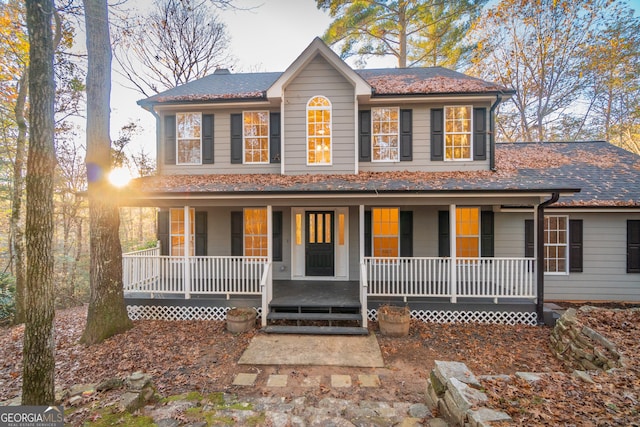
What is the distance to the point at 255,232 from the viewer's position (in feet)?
28.1

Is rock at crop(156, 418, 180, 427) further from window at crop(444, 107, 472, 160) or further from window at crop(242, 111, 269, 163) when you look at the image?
window at crop(444, 107, 472, 160)

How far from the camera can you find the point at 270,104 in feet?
27.2

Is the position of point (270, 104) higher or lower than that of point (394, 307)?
higher

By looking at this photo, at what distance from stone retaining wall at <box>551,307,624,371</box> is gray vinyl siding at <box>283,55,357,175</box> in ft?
19.0

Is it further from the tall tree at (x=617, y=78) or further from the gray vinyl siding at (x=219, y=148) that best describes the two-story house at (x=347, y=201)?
the tall tree at (x=617, y=78)

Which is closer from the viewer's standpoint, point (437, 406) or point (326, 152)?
point (437, 406)

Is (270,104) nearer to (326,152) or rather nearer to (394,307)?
(326,152)

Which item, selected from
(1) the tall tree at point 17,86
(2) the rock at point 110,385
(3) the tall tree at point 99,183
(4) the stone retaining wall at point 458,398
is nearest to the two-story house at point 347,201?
(3) the tall tree at point 99,183

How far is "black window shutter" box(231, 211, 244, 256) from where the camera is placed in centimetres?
847

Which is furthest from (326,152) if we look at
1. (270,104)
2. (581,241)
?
(581,241)

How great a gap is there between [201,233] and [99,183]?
3203 mm

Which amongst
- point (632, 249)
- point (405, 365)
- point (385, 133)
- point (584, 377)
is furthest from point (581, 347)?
point (385, 133)

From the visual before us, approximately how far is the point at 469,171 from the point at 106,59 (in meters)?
9.35

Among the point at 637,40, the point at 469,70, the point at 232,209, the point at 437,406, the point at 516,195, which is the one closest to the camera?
the point at 437,406
